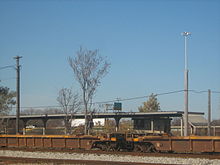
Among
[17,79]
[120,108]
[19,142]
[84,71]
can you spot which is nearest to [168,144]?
[19,142]

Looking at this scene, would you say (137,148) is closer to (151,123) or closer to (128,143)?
(128,143)

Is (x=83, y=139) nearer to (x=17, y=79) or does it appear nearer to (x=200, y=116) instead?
(x=17, y=79)

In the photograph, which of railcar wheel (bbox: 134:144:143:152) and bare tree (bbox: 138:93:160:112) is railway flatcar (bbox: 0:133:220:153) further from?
bare tree (bbox: 138:93:160:112)

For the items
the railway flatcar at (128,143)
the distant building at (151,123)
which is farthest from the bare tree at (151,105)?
the railway flatcar at (128,143)

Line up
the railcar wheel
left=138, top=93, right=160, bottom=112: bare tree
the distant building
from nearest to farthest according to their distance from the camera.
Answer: the railcar wheel → the distant building → left=138, top=93, right=160, bottom=112: bare tree

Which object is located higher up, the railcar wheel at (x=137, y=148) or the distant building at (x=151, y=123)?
the railcar wheel at (x=137, y=148)

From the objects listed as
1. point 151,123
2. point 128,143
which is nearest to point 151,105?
point 151,123

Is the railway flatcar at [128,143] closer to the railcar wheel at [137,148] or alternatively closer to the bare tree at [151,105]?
the railcar wheel at [137,148]

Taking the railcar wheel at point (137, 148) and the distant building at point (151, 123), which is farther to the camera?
the distant building at point (151, 123)

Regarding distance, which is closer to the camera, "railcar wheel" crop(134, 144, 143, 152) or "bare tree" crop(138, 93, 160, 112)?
"railcar wheel" crop(134, 144, 143, 152)

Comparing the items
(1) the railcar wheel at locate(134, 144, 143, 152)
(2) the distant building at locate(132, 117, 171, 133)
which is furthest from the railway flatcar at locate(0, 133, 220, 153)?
(2) the distant building at locate(132, 117, 171, 133)

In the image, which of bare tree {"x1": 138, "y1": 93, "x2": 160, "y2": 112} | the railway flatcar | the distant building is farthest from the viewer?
bare tree {"x1": 138, "y1": 93, "x2": 160, "y2": 112}

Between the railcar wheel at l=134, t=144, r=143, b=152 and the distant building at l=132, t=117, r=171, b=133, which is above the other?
the railcar wheel at l=134, t=144, r=143, b=152

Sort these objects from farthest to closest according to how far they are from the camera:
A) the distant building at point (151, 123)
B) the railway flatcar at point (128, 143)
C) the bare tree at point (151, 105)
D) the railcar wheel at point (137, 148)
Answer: the bare tree at point (151, 105)
the distant building at point (151, 123)
the railcar wheel at point (137, 148)
the railway flatcar at point (128, 143)
